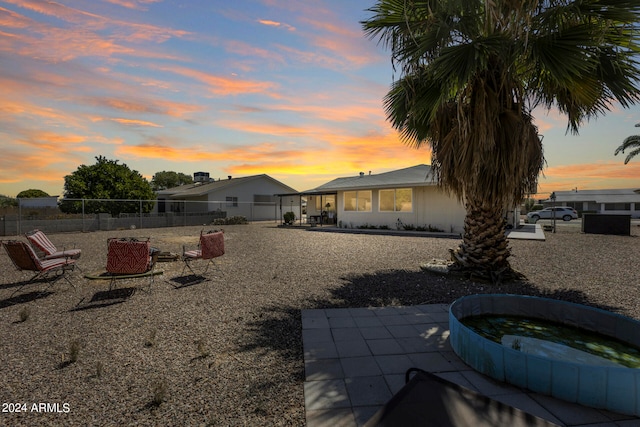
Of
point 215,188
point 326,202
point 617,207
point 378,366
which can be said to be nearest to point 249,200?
point 215,188

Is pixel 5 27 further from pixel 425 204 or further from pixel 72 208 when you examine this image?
pixel 72 208

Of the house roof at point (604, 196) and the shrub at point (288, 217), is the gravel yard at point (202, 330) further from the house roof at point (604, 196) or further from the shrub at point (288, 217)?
the house roof at point (604, 196)

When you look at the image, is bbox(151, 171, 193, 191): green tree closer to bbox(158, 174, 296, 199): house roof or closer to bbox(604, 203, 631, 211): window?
bbox(158, 174, 296, 199): house roof

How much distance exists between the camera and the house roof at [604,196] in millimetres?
43625

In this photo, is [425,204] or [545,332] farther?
[425,204]

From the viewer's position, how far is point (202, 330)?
415 centimetres

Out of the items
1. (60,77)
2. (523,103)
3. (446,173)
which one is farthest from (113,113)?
(523,103)

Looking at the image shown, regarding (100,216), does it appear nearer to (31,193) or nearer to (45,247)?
(45,247)

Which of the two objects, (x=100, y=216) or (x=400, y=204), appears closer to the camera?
(x=400, y=204)

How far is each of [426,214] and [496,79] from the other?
39.0 feet

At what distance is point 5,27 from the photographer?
6.20 metres

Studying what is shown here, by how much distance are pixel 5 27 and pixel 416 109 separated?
29.4 feet

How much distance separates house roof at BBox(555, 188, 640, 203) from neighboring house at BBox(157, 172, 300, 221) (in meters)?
46.1

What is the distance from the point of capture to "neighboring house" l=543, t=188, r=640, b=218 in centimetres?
4353
